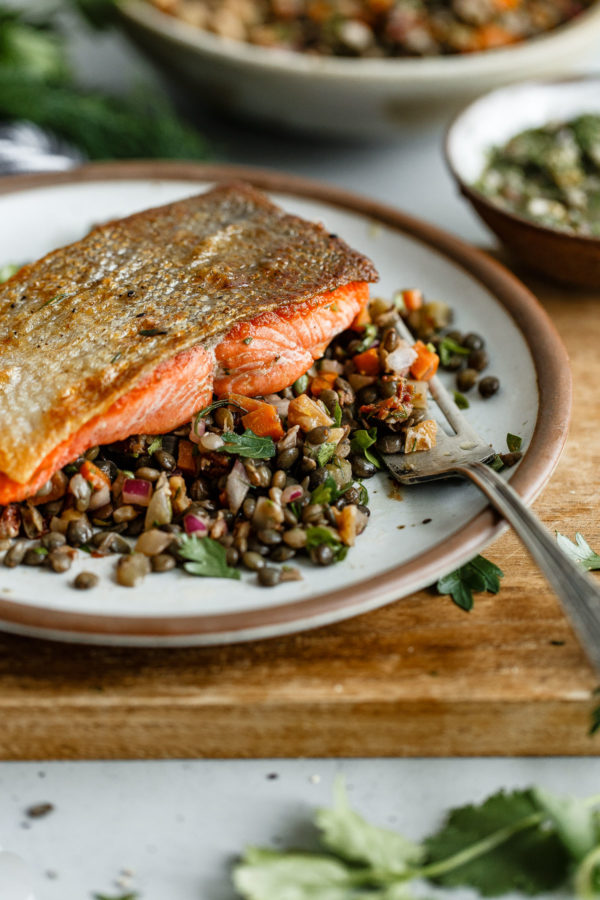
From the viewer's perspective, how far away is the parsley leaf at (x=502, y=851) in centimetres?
278

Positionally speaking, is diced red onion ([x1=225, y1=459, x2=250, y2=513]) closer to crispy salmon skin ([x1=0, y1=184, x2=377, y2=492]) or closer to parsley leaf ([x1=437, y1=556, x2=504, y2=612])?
crispy salmon skin ([x1=0, y1=184, x2=377, y2=492])

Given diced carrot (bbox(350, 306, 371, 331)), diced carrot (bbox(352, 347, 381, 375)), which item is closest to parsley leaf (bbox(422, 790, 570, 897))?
diced carrot (bbox(352, 347, 381, 375))

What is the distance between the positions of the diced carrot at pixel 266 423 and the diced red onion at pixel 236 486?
211 millimetres

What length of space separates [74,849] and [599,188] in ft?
14.5

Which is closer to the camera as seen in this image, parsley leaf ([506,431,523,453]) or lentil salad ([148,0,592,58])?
parsley leaf ([506,431,523,453])

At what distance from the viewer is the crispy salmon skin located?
3.30m

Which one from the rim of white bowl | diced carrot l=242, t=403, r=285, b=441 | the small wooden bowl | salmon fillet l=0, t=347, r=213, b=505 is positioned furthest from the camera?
the rim of white bowl

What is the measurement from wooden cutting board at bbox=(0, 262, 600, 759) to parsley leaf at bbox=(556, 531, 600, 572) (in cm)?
30

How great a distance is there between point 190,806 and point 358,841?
2.06 feet

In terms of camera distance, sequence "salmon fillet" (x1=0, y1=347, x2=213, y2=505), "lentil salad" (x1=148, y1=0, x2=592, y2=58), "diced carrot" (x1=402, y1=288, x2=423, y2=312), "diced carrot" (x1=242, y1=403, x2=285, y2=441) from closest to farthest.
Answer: "salmon fillet" (x1=0, y1=347, x2=213, y2=505) < "diced carrot" (x1=242, y1=403, x2=285, y2=441) < "diced carrot" (x1=402, y1=288, x2=423, y2=312) < "lentil salad" (x1=148, y1=0, x2=592, y2=58)

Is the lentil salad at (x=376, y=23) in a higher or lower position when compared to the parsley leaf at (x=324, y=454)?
higher

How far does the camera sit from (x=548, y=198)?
5375mm

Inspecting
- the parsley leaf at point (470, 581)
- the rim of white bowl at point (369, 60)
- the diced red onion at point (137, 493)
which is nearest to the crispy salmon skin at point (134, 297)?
the diced red onion at point (137, 493)

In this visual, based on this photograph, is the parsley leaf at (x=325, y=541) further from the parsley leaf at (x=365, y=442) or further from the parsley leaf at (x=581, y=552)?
the parsley leaf at (x=581, y=552)
